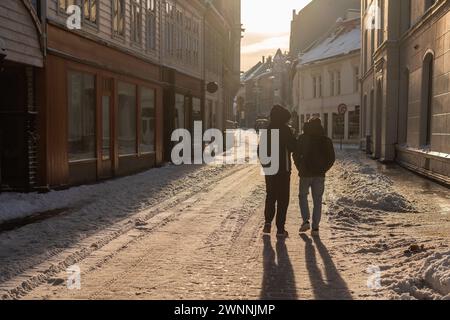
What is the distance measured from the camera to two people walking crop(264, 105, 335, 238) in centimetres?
768

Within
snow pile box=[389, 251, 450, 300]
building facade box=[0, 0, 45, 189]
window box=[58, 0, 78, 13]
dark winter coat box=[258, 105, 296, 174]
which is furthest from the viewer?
window box=[58, 0, 78, 13]

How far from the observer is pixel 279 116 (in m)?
7.68

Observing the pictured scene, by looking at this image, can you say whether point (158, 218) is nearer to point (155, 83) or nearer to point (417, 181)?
point (417, 181)

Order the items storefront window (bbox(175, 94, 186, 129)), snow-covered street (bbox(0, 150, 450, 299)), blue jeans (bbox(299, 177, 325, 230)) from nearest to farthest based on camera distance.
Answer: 1. snow-covered street (bbox(0, 150, 450, 299))
2. blue jeans (bbox(299, 177, 325, 230))
3. storefront window (bbox(175, 94, 186, 129))

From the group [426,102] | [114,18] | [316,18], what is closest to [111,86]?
[114,18]

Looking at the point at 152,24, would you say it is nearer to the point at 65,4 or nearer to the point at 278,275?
the point at 65,4

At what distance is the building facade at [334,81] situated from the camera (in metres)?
43.8

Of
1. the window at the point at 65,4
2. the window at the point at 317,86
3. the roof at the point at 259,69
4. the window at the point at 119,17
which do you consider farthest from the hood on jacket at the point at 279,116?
the roof at the point at 259,69

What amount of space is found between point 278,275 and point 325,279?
47 centimetres

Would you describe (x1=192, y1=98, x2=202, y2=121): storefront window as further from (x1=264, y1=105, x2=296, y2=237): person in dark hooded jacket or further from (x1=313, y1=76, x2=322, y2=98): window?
(x1=313, y1=76, x2=322, y2=98): window

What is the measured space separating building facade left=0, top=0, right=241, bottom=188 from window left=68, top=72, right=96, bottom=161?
0.02 m

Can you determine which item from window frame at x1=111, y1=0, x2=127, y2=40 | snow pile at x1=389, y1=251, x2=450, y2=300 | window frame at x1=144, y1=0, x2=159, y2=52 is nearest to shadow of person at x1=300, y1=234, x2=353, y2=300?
snow pile at x1=389, y1=251, x2=450, y2=300

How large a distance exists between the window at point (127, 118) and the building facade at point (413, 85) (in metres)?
9.07

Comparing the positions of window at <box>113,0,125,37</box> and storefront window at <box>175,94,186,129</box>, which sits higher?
window at <box>113,0,125,37</box>
